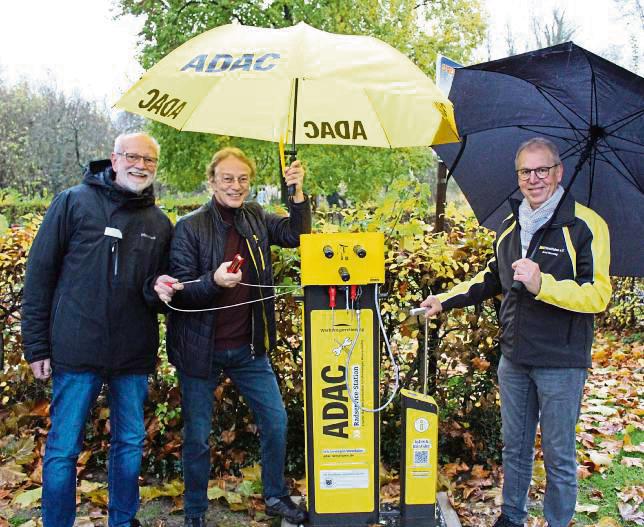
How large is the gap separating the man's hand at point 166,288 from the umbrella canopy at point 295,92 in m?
0.75

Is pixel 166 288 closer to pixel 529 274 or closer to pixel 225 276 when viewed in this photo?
pixel 225 276

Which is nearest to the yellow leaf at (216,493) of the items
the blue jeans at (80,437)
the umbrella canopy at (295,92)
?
the blue jeans at (80,437)

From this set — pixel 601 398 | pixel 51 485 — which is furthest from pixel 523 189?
pixel 601 398

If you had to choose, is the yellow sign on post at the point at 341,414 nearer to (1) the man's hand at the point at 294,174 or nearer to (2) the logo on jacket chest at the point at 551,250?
(1) the man's hand at the point at 294,174

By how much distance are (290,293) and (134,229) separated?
1.14 m

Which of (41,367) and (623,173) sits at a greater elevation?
(623,173)

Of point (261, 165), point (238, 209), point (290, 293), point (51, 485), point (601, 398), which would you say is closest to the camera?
point (51, 485)

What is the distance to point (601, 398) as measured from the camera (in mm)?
5730

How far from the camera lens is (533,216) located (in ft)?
9.62

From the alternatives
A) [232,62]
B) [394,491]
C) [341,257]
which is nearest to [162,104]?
[232,62]

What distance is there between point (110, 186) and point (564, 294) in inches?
87.4

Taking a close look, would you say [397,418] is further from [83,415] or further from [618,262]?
[83,415]

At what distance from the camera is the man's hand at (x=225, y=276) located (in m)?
2.88

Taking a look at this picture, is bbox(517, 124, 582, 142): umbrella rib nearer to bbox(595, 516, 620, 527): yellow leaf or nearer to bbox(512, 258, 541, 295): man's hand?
bbox(512, 258, 541, 295): man's hand
